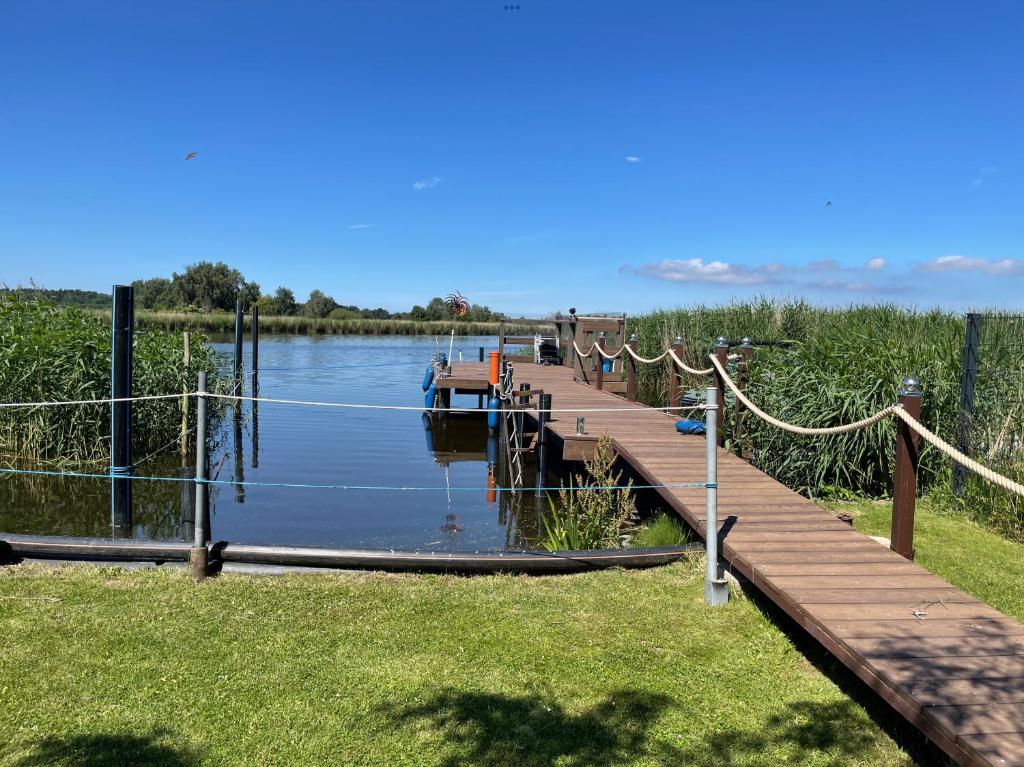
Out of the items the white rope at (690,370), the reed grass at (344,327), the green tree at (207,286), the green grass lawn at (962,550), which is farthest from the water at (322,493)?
the green tree at (207,286)

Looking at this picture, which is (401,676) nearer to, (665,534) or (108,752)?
(108,752)

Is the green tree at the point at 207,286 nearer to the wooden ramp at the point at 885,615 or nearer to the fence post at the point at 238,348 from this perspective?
the fence post at the point at 238,348

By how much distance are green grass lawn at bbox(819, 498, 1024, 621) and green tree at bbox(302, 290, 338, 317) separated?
91892mm

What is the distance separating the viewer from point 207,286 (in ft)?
270

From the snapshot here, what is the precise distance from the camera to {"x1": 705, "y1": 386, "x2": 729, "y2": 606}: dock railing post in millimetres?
4918

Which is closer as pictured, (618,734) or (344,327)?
(618,734)

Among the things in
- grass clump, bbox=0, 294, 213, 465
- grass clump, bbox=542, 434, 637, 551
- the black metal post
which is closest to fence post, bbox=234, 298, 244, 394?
grass clump, bbox=0, 294, 213, 465

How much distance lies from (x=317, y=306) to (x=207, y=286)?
15813mm

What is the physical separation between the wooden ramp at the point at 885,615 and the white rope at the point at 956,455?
0.76 m

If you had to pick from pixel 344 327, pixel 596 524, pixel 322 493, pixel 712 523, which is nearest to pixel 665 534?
pixel 596 524

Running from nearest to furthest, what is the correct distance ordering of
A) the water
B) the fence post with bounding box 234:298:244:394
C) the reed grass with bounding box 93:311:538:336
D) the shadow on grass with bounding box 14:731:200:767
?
the shadow on grass with bounding box 14:731:200:767 < the water < the fence post with bounding box 234:298:244:394 < the reed grass with bounding box 93:311:538:336

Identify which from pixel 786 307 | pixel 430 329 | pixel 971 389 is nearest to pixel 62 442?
pixel 971 389

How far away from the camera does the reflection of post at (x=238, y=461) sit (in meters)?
10.8

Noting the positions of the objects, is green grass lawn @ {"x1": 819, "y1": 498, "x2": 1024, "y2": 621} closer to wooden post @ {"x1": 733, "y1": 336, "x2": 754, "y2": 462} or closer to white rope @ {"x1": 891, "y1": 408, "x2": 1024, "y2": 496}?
white rope @ {"x1": 891, "y1": 408, "x2": 1024, "y2": 496}
